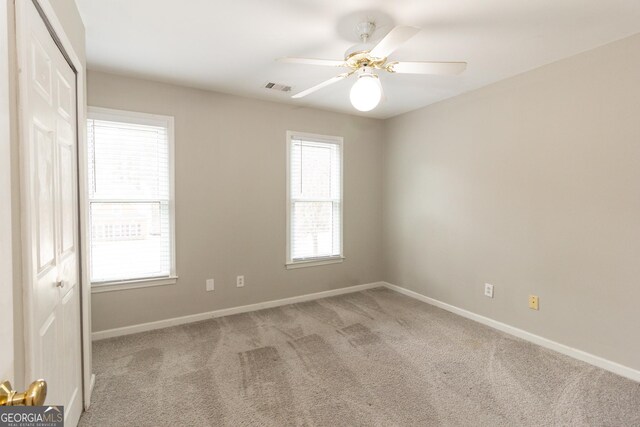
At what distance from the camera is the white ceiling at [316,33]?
1.92 metres

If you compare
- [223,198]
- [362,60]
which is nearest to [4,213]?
[362,60]

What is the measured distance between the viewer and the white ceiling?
1.92m

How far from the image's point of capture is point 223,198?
342cm

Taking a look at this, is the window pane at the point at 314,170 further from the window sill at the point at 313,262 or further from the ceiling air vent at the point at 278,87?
the window sill at the point at 313,262

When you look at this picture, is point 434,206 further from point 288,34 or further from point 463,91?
point 288,34

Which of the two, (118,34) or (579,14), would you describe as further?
(118,34)

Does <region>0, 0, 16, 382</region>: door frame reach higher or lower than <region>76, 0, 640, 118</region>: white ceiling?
lower

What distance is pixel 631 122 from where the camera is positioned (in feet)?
7.34

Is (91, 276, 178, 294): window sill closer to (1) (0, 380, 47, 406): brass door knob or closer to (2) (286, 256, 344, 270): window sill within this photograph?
(2) (286, 256, 344, 270): window sill

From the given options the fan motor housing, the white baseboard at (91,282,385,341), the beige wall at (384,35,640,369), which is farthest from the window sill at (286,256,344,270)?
the fan motor housing

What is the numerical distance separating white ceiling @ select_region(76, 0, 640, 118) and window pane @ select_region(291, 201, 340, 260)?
1610 millimetres

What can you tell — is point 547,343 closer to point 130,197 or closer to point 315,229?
point 315,229

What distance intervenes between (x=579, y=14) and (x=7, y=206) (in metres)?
2.97

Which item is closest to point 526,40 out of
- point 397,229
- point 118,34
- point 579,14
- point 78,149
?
point 579,14
